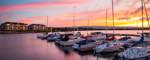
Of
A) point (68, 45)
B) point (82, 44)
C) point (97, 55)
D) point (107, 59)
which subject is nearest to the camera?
point (107, 59)

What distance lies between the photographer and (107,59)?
2786cm

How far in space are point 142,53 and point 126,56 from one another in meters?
1.37

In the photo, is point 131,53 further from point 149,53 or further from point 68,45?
point 68,45

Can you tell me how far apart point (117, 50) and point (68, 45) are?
43.4ft

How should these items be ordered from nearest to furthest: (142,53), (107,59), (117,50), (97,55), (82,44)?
(142,53) → (107,59) → (97,55) → (117,50) → (82,44)

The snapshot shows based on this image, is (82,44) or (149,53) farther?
(82,44)

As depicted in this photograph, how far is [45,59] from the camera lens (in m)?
29.3

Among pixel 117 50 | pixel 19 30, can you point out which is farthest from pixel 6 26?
pixel 117 50

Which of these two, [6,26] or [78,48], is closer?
[78,48]

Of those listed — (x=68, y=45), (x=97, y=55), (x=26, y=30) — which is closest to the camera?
(x=97, y=55)

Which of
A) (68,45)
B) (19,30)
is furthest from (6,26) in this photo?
(68,45)

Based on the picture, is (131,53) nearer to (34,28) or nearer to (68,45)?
(68,45)

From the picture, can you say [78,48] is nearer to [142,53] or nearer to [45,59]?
[45,59]

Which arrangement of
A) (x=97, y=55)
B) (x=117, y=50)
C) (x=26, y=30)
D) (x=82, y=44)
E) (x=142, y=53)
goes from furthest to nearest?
(x=26, y=30) → (x=82, y=44) → (x=117, y=50) → (x=97, y=55) → (x=142, y=53)
